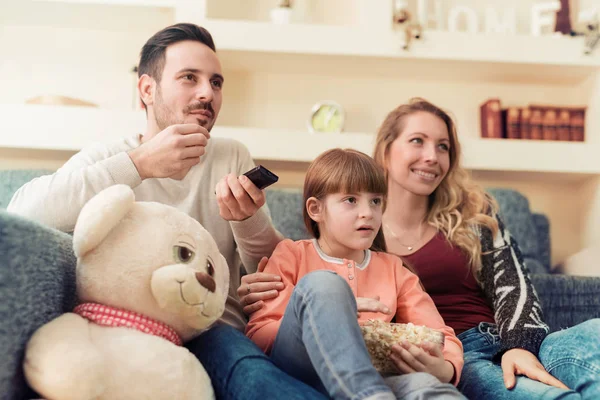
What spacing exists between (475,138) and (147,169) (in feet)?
5.70

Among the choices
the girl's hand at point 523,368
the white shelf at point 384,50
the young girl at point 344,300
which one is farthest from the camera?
the white shelf at point 384,50

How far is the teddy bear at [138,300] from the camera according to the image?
104 centimetres

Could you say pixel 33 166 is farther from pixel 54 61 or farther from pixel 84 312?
pixel 84 312

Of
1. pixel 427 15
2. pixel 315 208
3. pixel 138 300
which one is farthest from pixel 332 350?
pixel 427 15

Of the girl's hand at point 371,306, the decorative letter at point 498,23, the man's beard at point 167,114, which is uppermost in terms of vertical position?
the decorative letter at point 498,23

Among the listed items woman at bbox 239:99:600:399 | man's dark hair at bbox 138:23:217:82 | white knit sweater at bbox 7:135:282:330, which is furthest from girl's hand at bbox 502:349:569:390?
man's dark hair at bbox 138:23:217:82

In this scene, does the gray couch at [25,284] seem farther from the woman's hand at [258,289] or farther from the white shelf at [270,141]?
the white shelf at [270,141]

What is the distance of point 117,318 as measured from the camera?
1123 millimetres

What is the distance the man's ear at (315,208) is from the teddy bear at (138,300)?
42 centimetres

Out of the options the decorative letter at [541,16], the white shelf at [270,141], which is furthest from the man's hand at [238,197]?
the decorative letter at [541,16]

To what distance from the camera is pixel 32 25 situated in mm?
2838

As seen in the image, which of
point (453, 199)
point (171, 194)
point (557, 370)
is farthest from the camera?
point (453, 199)

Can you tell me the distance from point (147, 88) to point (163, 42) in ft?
0.43

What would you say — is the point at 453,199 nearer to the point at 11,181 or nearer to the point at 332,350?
the point at 332,350
